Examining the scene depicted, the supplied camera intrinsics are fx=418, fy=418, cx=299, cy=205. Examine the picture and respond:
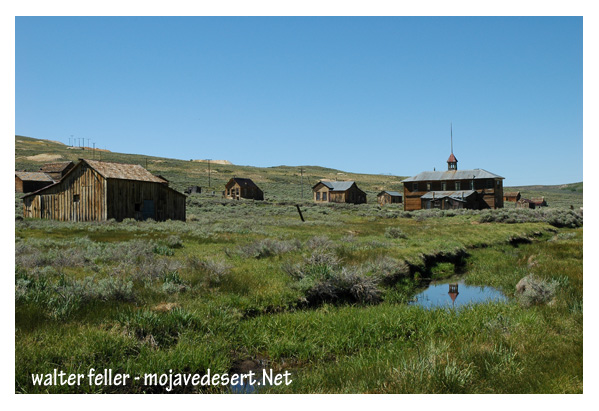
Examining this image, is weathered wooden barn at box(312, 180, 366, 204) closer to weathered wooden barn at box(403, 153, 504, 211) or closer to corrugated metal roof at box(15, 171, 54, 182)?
weathered wooden barn at box(403, 153, 504, 211)

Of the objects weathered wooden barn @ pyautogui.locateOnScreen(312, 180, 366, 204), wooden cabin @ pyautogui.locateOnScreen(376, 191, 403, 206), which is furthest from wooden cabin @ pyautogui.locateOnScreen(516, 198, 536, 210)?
weathered wooden barn @ pyautogui.locateOnScreen(312, 180, 366, 204)

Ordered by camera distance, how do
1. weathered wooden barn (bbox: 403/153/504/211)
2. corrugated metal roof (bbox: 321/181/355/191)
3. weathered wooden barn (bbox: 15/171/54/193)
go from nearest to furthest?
weathered wooden barn (bbox: 15/171/54/193) < weathered wooden barn (bbox: 403/153/504/211) < corrugated metal roof (bbox: 321/181/355/191)

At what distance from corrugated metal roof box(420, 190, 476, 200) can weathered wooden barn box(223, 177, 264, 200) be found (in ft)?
81.5

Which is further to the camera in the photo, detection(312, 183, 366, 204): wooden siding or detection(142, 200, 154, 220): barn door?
detection(312, 183, 366, 204): wooden siding

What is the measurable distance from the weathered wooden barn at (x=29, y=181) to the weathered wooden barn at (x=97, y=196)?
88.9 feet

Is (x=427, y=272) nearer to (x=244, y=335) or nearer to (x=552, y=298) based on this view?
(x=552, y=298)

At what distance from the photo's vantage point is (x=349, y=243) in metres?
16.2

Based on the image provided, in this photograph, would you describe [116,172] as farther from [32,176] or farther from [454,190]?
[454,190]

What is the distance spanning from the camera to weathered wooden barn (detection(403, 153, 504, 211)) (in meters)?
55.2

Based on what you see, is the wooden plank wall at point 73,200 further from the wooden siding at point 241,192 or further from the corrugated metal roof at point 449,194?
the corrugated metal roof at point 449,194

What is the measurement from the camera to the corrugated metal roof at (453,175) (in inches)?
2238

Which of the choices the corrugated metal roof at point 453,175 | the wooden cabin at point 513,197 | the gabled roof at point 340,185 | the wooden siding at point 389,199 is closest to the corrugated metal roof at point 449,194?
the corrugated metal roof at point 453,175

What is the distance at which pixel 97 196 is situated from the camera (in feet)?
86.2
